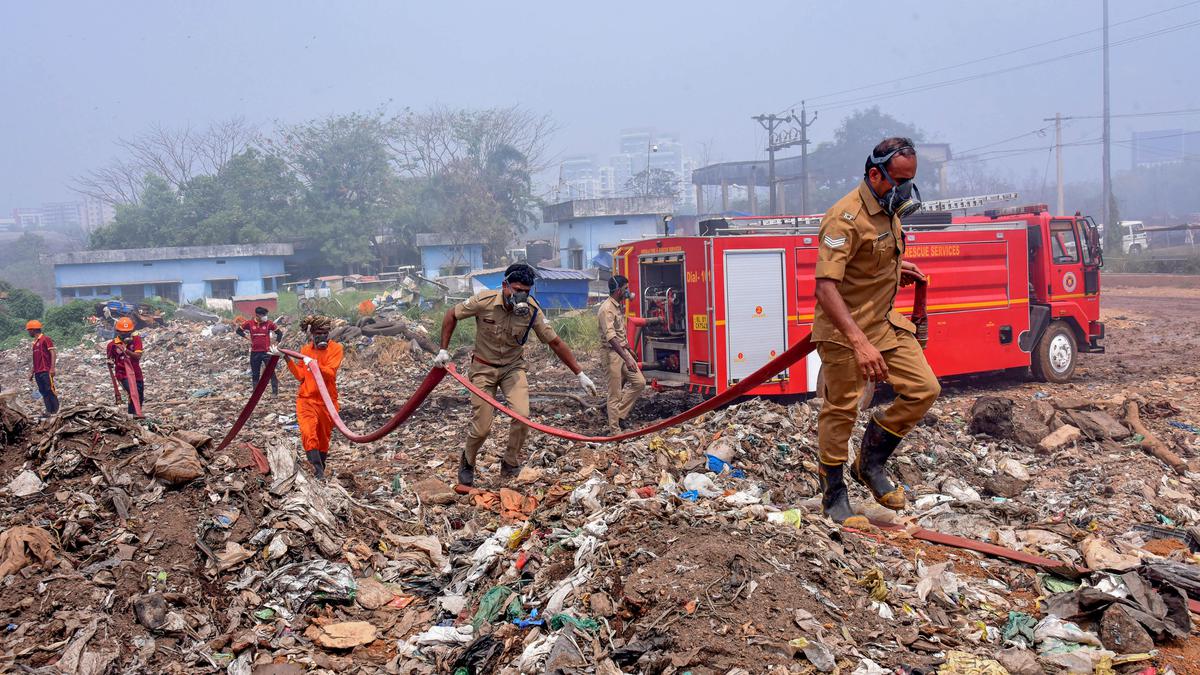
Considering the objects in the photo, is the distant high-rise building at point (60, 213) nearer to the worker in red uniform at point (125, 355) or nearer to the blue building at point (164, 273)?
the blue building at point (164, 273)

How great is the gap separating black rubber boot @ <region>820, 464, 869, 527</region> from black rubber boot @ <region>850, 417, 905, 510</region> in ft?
0.50

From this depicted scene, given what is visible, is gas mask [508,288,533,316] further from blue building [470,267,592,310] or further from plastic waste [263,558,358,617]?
blue building [470,267,592,310]

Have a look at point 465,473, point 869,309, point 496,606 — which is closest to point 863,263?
point 869,309

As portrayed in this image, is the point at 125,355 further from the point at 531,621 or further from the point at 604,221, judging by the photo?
the point at 604,221

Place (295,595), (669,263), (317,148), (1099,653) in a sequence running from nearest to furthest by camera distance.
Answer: (1099,653) < (295,595) < (669,263) < (317,148)

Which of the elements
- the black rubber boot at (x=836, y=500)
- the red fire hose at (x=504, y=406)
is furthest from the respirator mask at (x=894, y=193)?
the black rubber boot at (x=836, y=500)

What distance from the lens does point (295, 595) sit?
191 inches

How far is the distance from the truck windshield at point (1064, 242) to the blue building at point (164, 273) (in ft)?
110

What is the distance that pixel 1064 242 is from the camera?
41.4 ft

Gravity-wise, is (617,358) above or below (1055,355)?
above

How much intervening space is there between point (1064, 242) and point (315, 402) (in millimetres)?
10866

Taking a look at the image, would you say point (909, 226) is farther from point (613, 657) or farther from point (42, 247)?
point (42, 247)

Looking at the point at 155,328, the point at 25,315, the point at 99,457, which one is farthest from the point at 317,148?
the point at 99,457

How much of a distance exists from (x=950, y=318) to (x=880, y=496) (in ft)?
24.3
